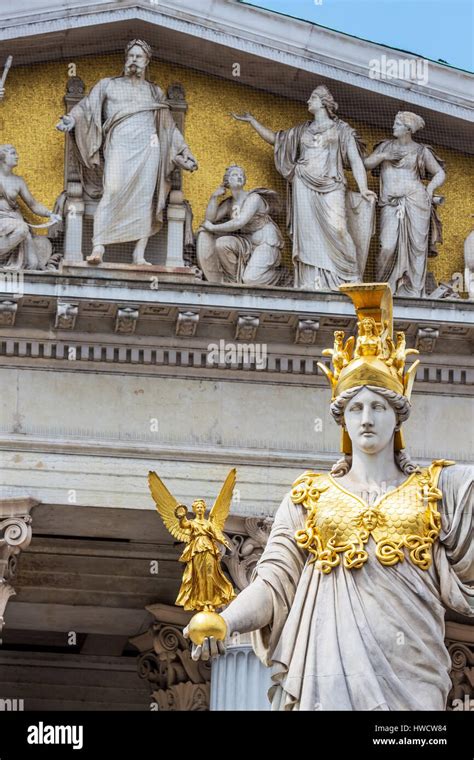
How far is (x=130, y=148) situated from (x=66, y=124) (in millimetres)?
607

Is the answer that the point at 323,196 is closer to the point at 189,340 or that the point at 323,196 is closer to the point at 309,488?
the point at 189,340

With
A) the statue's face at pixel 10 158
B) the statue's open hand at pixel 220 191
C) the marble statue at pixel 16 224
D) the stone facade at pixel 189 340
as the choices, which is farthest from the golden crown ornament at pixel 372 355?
the statue's open hand at pixel 220 191

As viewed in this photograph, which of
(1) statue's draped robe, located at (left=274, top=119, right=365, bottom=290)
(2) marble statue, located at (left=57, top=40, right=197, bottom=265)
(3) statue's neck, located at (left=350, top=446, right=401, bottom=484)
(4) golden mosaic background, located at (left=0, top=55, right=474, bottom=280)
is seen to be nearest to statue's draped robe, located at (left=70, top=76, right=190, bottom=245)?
(2) marble statue, located at (left=57, top=40, right=197, bottom=265)

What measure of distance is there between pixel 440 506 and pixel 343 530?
16.6 inches

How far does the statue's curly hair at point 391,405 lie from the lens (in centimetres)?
1120

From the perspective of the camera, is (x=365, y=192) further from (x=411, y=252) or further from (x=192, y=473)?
(x=192, y=473)

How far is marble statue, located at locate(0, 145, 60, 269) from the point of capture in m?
24.3

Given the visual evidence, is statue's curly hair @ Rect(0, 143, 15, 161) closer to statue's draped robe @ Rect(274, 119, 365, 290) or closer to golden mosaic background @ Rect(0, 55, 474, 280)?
golden mosaic background @ Rect(0, 55, 474, 280)

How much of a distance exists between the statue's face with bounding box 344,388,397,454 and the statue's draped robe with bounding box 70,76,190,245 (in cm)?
1340

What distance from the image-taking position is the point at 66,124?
2470cm

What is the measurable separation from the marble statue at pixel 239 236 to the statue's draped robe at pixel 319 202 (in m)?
0.21

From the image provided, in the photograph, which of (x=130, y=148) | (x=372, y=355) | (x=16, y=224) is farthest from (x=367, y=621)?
(x=130, y=148)
